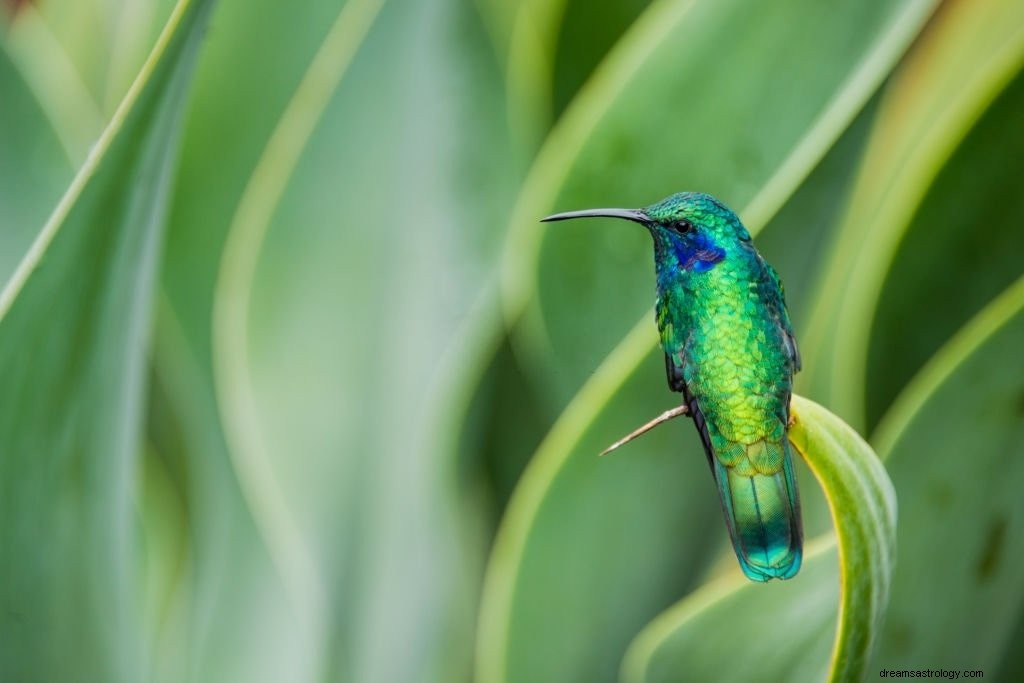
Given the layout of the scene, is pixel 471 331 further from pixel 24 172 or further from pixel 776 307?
pixel 24 172

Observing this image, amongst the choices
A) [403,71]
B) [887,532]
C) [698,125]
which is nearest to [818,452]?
[887,532]

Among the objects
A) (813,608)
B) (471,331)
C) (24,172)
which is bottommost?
(813,608)

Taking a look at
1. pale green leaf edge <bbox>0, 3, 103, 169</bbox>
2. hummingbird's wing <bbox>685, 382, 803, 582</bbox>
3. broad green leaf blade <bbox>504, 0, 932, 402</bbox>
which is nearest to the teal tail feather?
hummingbird's wing <bbox>685, 382, 803, 582</bbox>

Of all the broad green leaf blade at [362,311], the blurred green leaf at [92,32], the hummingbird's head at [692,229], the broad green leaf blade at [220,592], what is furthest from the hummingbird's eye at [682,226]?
the blurred green leaf at [92,32]

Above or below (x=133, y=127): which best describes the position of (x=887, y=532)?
below

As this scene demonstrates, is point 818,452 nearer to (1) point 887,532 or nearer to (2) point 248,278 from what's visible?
(1) point 887,532

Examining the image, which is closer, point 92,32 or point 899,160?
point 899,160

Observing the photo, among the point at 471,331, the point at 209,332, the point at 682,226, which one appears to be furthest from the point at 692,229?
the point at 209,332
